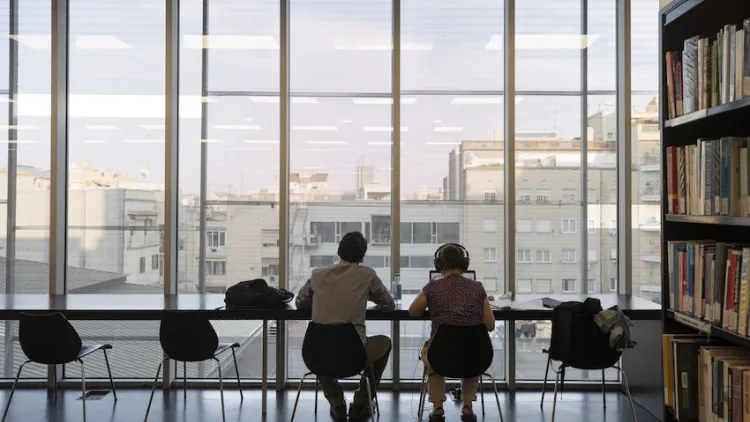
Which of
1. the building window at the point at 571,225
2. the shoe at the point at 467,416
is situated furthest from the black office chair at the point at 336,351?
the building window at the point at 571,225

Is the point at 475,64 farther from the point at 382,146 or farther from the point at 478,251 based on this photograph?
the point at 478,251

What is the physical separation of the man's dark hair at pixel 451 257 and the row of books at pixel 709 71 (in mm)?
1389

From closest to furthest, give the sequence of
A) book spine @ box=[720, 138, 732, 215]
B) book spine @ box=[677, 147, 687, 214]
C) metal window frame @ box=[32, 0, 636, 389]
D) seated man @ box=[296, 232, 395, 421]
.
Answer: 1. book spine @ box=[720, 138, 732, 215]
2. book spine @ box=[677, 147, 687, 214]
3. seated man @ box=[296, 232, 395, 421]
4. metal window frame @ box=[32, 0, 636, 389]

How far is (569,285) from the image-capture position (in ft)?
15.5

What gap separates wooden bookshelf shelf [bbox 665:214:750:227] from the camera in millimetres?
2357

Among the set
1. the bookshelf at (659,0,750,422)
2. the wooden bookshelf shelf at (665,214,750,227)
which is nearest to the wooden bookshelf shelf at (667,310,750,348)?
the bookshelf at (659,0,750,422)

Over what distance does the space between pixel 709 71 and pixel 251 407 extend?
11.7 ft

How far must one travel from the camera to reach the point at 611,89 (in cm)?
475

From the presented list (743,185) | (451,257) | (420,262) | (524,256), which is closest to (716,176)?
(743,185)

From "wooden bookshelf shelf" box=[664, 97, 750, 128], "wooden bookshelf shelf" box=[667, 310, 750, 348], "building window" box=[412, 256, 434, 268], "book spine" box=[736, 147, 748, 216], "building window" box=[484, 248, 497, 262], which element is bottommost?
"wooden bookshelf shelf" box=[667, 310, 750, 348]

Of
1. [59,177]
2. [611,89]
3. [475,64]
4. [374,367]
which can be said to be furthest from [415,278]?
[59,177]

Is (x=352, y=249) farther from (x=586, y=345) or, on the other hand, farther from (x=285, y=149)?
(x=586, y=345)

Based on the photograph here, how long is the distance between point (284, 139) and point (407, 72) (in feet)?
3.80

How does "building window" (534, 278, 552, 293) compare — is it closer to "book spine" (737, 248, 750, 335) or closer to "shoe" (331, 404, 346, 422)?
"shoe" (331, 404, 346, 422)
